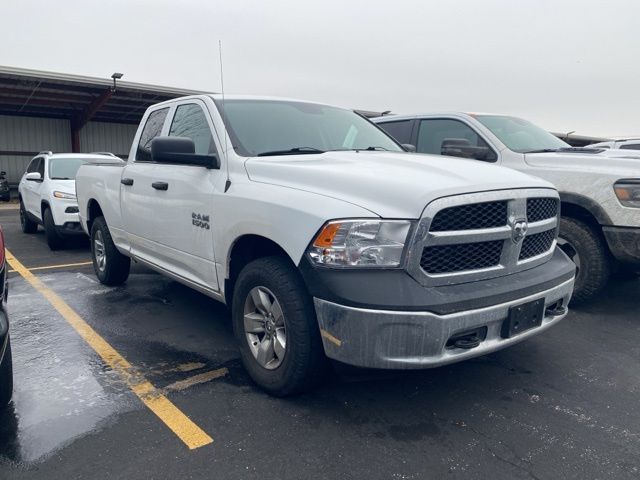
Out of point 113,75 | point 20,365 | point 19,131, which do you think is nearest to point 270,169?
point 20,365

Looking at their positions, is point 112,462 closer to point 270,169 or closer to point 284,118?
point 270,169

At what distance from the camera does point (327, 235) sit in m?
2.56

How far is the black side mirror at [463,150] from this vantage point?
4.98m

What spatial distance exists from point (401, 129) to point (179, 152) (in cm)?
373

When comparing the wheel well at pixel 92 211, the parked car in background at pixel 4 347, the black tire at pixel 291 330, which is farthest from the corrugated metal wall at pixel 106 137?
the black tire at pixel 291 330

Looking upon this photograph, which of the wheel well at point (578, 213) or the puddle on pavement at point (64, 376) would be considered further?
the wheel well at point (578, 213)

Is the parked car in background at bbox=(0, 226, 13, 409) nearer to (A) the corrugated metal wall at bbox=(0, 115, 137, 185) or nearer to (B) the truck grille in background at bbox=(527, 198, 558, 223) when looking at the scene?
(B) the truck grille in background at bbox=(527, 198, 558, 223)

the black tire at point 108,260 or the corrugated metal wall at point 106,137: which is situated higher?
the corrugated metal wall at point 106,137

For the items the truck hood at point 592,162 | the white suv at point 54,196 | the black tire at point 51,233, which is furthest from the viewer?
the black tire at point 51,233

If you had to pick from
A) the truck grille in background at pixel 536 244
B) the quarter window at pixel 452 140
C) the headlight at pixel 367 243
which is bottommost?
the truck grille in background at pixel 536 244

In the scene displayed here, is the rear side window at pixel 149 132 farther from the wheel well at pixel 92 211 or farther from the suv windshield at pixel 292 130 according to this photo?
the wheel well at pixel 92 211

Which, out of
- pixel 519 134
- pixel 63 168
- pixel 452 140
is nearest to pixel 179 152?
pixel 452 140

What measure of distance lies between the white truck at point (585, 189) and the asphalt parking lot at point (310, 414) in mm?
632

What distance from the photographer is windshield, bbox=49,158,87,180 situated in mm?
8711
